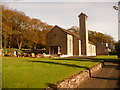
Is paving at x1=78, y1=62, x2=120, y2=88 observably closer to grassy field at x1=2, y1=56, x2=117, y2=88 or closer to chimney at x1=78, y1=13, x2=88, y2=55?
grassy field at x1=2, y1=56, x2=117, y2=88

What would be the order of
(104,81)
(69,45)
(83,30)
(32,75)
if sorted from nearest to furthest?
(32,75), (104,81), (69,45), (83,30)

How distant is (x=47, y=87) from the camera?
7184 millimetres

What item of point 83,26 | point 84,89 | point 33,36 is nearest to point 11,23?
point 33,36

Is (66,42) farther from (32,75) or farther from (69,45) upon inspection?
(32,75)

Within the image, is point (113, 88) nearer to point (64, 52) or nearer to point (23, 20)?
point (64, 52)

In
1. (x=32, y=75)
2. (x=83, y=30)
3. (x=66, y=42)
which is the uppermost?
(x=83, y=30)

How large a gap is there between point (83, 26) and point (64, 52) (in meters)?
12.5

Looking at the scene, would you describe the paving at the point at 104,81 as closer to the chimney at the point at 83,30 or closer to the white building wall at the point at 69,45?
the white building wall at the point at 69,45

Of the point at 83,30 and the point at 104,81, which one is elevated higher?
the point at 83,30

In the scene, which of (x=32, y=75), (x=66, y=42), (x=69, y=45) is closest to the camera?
(x=32, y=75)

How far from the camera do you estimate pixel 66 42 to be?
38375 mm

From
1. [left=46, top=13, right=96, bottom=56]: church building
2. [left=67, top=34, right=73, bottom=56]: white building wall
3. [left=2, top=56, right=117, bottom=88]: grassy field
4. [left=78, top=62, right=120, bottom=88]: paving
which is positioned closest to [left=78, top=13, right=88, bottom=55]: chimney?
[left=46, top=13, right=96, bottom=56]: church building

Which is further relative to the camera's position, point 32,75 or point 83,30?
point 83,30

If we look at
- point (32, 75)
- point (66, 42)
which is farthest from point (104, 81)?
point (66, 42)
